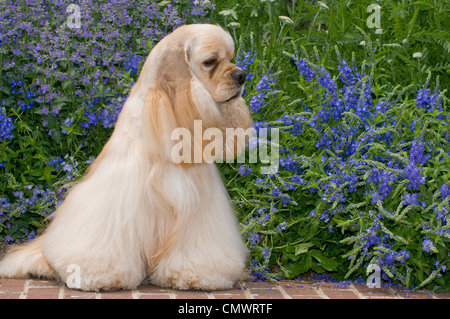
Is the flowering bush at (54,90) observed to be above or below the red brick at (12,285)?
above

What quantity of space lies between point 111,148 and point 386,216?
170cm

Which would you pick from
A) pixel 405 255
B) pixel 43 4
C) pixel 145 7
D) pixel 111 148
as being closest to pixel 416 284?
pixel 405 255

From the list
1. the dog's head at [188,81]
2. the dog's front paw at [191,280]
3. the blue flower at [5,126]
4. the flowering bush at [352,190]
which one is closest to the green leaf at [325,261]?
the flowering bush at [352,190]

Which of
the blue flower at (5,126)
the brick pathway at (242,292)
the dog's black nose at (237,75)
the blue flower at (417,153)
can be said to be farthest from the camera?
the blue flower at (5,126)

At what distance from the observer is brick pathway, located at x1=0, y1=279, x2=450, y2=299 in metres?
4.32

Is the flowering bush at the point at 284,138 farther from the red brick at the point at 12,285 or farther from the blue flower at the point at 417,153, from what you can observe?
the red brick at the point at 12,285

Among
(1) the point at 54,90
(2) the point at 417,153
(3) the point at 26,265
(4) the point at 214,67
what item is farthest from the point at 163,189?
(1) the point at 54,90

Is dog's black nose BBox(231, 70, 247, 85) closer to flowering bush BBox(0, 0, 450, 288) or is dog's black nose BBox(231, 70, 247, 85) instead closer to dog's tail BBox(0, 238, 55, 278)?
flowering bush BBox(0, 0, 450, 288)

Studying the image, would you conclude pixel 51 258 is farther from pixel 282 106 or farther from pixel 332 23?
pixel 332 23

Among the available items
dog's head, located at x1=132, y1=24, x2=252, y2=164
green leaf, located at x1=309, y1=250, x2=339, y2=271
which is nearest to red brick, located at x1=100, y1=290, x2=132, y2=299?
dog's head, located at x1=132, y1=24, x2=252, y2=164

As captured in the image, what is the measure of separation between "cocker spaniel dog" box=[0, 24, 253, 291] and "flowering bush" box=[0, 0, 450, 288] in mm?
574

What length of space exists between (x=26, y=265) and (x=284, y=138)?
1912 mm

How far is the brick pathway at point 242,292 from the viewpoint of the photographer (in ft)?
14.2

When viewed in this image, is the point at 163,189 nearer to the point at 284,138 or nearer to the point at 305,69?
the point at 284,138
